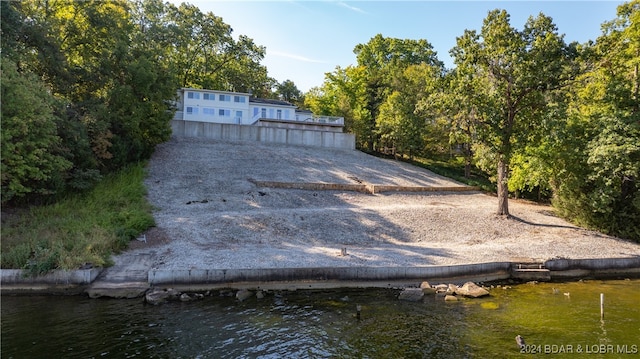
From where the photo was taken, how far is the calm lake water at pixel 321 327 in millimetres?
9430

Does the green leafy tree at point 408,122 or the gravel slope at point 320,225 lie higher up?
the green leafy tree at point 408,122

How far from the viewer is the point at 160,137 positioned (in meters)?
30.9

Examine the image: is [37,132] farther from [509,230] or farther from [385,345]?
[509,230]

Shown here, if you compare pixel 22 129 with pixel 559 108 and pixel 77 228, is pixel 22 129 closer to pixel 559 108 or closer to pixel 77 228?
pixel 77 228

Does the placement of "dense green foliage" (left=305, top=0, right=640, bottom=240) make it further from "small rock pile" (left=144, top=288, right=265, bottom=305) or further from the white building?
the white building

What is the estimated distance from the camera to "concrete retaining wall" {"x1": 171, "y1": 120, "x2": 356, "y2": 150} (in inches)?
1609

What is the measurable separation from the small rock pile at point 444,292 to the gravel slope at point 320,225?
6.34 ft

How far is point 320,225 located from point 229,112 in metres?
30.6

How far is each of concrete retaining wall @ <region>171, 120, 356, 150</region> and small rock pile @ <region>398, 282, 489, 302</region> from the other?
3078cm

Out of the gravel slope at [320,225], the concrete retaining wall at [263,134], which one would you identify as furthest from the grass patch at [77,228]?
the concrete retaining wall at [263,134]

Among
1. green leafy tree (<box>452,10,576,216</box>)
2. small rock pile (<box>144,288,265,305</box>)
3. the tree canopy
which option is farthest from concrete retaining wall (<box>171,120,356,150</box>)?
small rock pile (<box>144,288,265,305</box>)

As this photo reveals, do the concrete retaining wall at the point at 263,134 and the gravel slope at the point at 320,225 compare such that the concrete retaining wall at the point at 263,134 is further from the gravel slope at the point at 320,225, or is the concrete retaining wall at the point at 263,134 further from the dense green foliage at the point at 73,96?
the dense green foliage at the point at 73,96

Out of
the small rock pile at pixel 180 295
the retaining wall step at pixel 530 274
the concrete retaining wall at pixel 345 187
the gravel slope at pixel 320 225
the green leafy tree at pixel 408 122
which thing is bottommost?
the small rock pile at pixel 180 295

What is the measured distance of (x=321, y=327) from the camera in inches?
431
